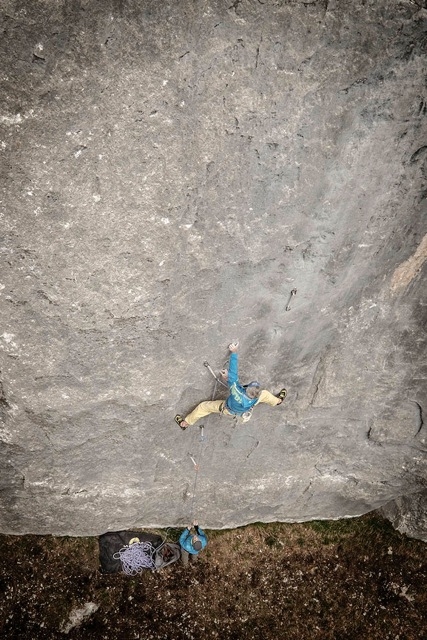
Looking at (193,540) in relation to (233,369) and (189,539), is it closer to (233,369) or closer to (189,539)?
(189,539)

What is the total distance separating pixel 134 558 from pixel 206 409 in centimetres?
300

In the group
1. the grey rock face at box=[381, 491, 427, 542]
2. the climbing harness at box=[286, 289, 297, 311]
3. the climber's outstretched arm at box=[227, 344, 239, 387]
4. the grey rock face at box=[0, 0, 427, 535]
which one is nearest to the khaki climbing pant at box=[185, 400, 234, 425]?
the grey rock face at box=[0, 0, 427, 535]

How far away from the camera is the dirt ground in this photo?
21.2 feet

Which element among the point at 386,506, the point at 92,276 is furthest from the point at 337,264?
the point at 386,506

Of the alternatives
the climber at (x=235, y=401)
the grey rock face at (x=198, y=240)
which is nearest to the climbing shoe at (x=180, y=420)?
the climber at (x=235, y=401)

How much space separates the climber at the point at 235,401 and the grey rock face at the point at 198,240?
0.16 m

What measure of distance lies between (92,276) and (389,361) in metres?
3.43

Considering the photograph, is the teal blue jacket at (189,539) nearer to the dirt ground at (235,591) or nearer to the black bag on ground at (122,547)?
the black bag on ground at (122,547)

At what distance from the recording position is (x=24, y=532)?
6.05 metres

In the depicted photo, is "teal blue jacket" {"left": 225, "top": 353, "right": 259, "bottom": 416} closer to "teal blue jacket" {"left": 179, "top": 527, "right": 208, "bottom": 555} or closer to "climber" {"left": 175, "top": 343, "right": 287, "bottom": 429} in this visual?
"climber" {"left": 175, "top": 343, "right": 287, "bottom": 429}

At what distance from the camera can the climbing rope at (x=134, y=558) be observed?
652cm

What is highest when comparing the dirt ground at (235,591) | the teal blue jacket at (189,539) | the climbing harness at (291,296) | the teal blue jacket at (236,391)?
the climbing harness at (291,296)

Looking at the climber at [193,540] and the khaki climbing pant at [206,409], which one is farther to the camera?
the climber at [193,540]

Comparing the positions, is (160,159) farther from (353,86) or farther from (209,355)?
(209,355)
